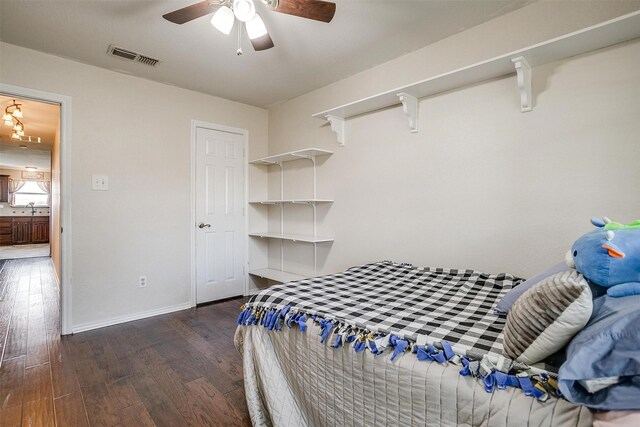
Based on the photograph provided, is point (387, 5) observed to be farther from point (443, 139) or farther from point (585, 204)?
point (585, 204)

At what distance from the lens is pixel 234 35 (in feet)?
7.59

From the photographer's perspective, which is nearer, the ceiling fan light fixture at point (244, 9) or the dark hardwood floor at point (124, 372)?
the ceiling fan light fixture at point (244, 9)

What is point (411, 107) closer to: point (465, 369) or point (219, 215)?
point (465, 369)

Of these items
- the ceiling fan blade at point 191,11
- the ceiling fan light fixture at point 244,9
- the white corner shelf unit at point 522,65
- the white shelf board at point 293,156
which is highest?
the ceiling fan blade at point 191,11

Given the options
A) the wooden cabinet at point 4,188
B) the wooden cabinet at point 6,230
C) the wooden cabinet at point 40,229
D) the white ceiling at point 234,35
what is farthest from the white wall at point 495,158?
the wooden cabinet at point 4,188

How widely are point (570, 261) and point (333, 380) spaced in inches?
40.3

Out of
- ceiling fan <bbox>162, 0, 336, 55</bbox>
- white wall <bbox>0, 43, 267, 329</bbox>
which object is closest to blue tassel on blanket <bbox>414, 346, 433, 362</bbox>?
ceiling fan <bbox>162, 0, 336, 55</bbox>

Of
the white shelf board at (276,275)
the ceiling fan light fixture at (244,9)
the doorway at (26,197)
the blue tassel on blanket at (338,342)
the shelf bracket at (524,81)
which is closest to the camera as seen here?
the blue tassel on blanket at (338,342)

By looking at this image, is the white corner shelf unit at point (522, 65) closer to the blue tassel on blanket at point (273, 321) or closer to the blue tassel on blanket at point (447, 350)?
the blue tassel on blanket at point (447, 350)

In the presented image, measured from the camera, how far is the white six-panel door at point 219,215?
3527 millimetres

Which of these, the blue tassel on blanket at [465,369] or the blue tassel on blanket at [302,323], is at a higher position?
the blue tassel on blanket at [465,369]

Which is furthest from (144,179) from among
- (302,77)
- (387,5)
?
(387,5)

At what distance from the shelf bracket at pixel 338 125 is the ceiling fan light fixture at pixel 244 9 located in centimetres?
139

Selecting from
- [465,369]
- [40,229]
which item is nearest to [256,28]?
[465,369]
